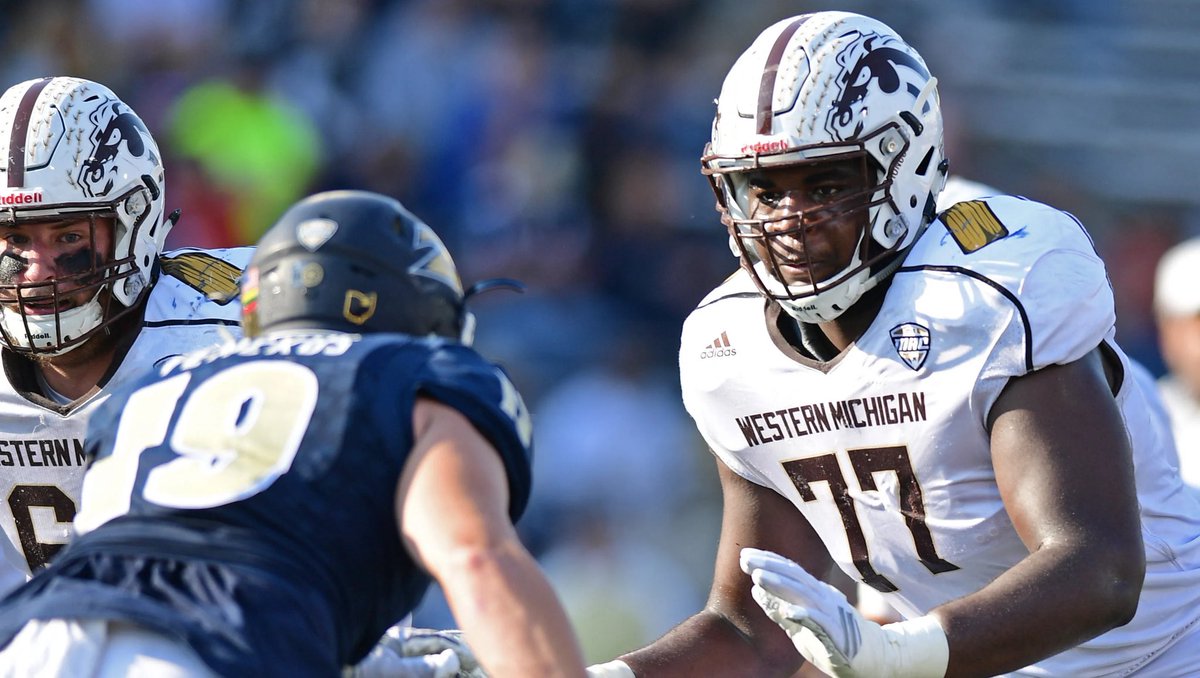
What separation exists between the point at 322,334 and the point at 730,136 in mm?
1332

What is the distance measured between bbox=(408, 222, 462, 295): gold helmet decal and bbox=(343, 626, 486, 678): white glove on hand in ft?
2.08

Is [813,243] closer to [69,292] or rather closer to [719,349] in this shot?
[719,349]

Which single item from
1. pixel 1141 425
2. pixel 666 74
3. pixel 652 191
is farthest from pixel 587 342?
pixel 1141 425

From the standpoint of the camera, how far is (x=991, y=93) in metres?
10.0

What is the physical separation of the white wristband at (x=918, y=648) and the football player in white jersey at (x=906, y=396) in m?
0.08

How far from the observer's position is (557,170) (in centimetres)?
876

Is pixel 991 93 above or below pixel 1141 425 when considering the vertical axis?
below

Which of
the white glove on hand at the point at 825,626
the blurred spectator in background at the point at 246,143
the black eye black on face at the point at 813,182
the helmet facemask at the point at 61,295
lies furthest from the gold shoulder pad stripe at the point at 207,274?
the blurred spectator in background at the point at 246,143

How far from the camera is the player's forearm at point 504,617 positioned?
2.35 metres

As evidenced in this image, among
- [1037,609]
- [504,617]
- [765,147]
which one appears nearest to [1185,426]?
[765,147]

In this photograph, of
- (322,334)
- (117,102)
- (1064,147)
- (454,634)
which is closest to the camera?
(322,334)

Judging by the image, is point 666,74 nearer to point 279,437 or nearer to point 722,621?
point 722,621

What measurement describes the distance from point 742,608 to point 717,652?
0.41 ft

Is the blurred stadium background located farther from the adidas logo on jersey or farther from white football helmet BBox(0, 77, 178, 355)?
the adidas logo on jersey
